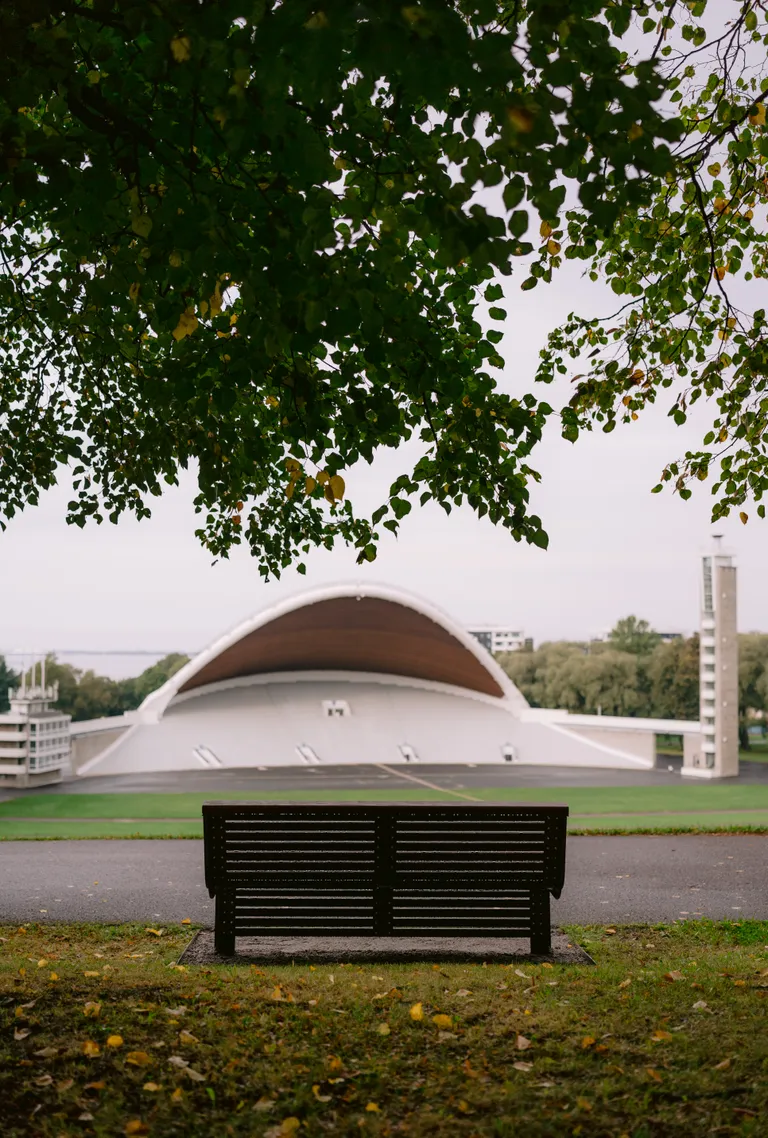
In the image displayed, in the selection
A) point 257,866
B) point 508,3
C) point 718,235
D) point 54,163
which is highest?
point 508,3

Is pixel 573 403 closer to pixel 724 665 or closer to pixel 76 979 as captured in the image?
pixel 76 979

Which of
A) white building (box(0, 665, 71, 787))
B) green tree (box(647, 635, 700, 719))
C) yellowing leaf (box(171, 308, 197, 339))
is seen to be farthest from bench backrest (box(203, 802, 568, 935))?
green tree (box(647, 635, 700, 719))

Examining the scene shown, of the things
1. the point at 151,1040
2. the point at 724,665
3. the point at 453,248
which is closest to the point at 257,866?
the point at 151,1040

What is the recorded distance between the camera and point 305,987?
13.8 ft

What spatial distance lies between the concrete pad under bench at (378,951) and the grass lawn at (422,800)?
5393mm

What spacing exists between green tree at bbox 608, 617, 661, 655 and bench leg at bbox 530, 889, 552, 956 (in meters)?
88.3

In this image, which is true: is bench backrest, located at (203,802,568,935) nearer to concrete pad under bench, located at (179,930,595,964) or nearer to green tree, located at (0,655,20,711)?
concrete pad under bench, located at (179,930,595,964)

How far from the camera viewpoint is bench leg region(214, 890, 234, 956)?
4930 mm

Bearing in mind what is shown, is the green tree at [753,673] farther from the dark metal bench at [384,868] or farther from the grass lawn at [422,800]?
the dark metal bench at [384,868]

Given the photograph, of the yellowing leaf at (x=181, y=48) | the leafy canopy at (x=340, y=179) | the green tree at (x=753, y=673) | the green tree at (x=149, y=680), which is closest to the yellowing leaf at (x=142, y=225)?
the leafy canopy at (x=340, y=179)

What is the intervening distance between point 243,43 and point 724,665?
3903 cm

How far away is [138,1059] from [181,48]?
309 centimetres

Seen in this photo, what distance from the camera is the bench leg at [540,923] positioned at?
5.01 metres

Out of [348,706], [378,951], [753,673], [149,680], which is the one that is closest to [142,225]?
[378,951]
